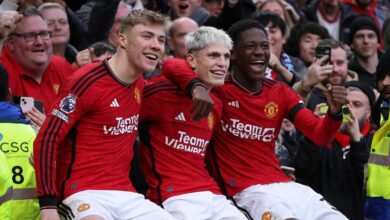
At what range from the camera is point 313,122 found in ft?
29.5

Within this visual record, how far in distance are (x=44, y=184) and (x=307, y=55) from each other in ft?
19.9

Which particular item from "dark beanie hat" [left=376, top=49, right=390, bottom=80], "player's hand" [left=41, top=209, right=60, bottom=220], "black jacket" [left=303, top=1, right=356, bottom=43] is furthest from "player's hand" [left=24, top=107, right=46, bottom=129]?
"black jacket" [left=303, top=1, right=356, bottom=43]

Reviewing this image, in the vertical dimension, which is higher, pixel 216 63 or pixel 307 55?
pixel 216 63

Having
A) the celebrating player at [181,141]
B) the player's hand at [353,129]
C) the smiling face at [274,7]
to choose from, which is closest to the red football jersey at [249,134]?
the celebrating player at [181,141]

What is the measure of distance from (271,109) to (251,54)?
19.6 inches

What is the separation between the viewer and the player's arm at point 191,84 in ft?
26.5

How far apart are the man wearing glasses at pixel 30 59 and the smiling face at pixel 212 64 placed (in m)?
1.50

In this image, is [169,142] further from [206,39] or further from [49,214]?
[49,214]

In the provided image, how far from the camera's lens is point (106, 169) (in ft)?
26.5

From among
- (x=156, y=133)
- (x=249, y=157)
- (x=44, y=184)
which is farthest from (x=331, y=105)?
(x=44, y=184)

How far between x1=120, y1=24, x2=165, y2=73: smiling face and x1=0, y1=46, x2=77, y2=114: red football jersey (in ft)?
4.00

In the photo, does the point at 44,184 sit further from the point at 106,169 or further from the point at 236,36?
the point at 236,36

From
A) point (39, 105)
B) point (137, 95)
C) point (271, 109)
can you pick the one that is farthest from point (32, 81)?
point (271, 109)

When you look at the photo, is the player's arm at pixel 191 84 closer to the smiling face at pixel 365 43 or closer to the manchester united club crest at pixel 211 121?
the manchester united club crest at pixel 211 121
